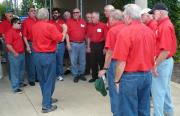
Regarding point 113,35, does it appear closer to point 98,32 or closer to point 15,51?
point 15,51

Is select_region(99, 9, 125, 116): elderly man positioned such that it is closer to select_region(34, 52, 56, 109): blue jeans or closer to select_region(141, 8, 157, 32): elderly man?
select_region(141, 8, 157, 32): elderly man

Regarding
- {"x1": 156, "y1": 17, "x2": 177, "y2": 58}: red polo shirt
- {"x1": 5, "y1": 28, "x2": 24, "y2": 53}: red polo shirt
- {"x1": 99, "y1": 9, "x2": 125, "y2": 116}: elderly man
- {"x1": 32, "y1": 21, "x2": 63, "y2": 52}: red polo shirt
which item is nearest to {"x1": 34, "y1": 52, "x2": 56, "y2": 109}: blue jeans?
{"x1": 32, "y1": 21, "x2": 63, "y2": 52}: red polo shirt

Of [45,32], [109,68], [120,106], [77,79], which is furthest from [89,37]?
[120,106]

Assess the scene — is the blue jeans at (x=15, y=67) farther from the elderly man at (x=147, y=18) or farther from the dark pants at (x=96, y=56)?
the elderly man at (x=147, y=18)

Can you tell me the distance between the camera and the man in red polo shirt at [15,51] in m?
8.68

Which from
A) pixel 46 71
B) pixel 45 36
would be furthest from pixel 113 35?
pixel 46 71

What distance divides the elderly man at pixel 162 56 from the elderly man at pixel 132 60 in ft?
2.05

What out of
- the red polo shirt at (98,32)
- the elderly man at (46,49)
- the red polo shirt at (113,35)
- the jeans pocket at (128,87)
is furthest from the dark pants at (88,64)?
the jeans pocket at (128,87)

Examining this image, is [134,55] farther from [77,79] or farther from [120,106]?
[77,79]

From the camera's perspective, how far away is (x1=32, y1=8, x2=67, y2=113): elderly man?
6969mm

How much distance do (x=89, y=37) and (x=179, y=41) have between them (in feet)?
14.4

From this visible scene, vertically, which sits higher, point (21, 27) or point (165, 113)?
point (21, 27)

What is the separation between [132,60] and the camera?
484 cm

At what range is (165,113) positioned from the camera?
6.29 meters
